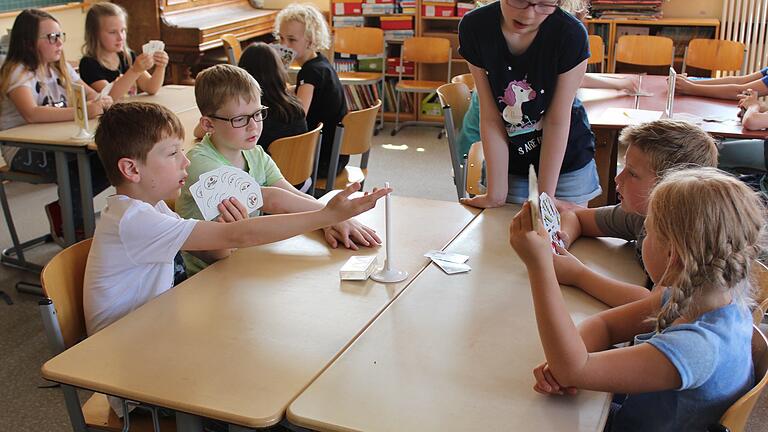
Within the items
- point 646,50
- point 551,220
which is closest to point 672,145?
point 551,220

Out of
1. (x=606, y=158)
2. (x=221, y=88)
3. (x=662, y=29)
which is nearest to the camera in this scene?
(x=221, y=88)

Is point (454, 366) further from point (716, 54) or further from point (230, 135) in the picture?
point (716, 54)

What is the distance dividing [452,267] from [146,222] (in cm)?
65

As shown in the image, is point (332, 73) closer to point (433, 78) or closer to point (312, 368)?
point (312, 368)

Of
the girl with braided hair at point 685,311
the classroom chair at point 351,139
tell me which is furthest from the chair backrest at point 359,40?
the girl with braided hair at point 685,311

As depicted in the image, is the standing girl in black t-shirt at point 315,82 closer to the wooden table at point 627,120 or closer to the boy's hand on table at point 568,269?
the wooden table at point 627,120

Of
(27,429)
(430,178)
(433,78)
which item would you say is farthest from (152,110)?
(433,78)

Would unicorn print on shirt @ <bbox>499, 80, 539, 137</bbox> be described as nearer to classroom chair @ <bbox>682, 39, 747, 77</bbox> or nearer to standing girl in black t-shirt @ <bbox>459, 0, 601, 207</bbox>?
standing girl in black t-shirt @ <bbox>459, 0, 601, 207</bbox>

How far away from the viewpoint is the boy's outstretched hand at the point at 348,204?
62.4 inches

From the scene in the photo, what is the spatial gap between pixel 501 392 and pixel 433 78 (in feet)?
16.8

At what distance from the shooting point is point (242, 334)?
1396 mm

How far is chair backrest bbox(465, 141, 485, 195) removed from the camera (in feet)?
8.42

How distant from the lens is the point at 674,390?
3.96 feet

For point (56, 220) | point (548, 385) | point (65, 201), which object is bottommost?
point (56, 220)
